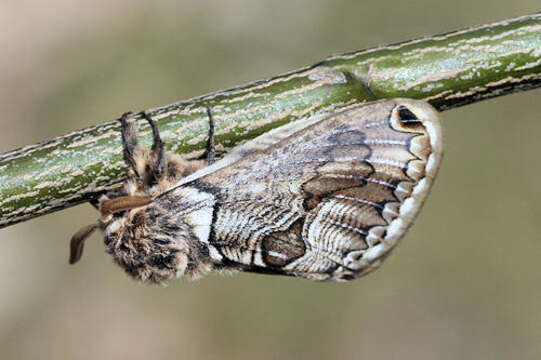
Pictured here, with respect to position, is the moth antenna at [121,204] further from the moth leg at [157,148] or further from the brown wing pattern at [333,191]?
the brown wing pattern at [333,191]

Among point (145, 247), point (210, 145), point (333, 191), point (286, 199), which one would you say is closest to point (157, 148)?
point (210, 145)

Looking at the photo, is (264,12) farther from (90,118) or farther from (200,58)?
(90,118)

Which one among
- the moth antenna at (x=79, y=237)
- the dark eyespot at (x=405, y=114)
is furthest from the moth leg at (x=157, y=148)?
the dark eyespot at (x=405, y=114)

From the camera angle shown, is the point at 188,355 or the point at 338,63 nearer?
the point at 338,63

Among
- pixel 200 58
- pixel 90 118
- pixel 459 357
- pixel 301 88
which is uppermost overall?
pixel 200 58

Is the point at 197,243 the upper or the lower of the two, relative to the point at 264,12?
lower

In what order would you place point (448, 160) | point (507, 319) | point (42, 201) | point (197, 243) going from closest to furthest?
point (42, 201), point (197, 243), point (507, 319), point (448, 160)

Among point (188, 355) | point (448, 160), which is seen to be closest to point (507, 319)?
point (448, 160)
